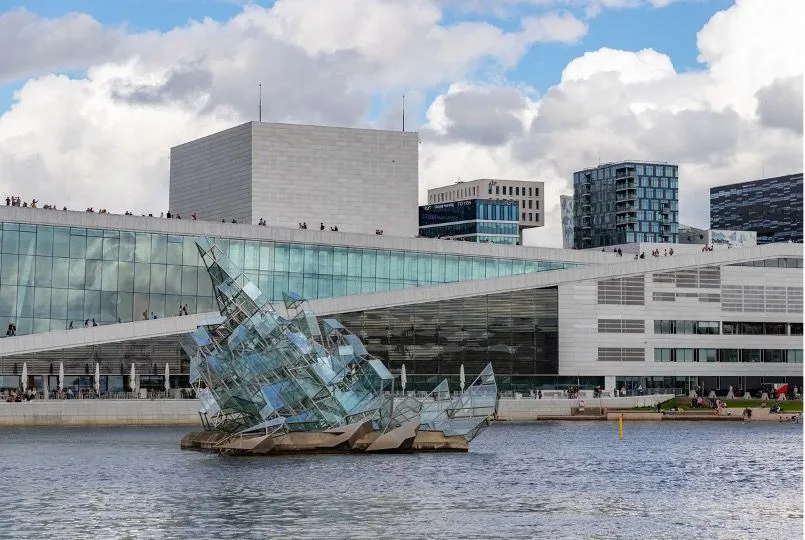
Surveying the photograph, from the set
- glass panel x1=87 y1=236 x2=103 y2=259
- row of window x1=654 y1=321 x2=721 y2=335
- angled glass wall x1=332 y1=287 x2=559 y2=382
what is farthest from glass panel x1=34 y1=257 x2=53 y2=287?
row of window x1=654 y1=321 x2=721 y2=335

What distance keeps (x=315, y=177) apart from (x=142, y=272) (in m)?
43.3

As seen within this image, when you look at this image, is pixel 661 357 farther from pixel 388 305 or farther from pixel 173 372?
pixel 173 372

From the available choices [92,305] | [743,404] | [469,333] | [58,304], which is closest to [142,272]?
[92,305]

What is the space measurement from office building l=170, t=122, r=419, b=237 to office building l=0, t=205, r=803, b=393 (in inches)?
967

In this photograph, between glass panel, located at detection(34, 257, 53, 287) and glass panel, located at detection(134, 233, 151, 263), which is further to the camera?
glass panel, located at detection(134, 233, 151, 263)

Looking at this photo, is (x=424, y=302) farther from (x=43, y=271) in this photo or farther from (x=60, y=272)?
(x=43, y=271)

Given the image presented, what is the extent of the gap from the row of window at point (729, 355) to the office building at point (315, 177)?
3654cm

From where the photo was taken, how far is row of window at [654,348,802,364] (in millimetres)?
126250

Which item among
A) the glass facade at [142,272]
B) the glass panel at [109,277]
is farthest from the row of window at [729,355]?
the glass panel at [109,277]

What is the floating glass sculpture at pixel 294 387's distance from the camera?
226ft

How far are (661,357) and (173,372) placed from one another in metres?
40.3

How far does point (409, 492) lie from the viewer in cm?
5362

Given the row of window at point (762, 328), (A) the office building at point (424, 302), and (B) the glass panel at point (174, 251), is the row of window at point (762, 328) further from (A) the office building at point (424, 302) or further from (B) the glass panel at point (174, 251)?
(B) the glass panel at point (174, 251)

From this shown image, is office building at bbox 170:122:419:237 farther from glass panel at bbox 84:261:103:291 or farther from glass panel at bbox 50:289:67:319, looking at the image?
glass panel at bbox 50:289:67:319
